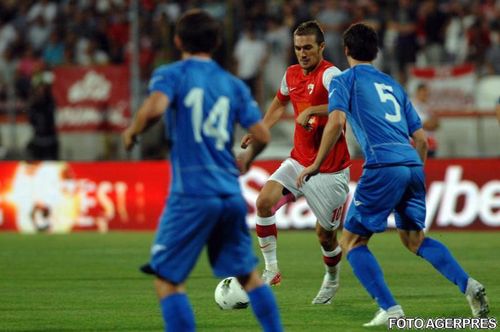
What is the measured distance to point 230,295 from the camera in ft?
31.6

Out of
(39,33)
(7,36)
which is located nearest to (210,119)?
(39,33)

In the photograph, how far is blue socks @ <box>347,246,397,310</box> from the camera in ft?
26.8

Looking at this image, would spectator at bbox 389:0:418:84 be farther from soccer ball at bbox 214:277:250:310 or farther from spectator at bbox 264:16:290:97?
soccer ball at bbox 214:277:250:310

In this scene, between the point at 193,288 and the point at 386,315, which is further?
the point at 193,288

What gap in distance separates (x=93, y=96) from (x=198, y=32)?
50.6 ft

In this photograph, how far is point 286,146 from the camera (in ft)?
70.2

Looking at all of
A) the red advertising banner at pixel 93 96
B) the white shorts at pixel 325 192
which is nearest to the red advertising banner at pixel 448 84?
the red advertising banner at pixel 93 96

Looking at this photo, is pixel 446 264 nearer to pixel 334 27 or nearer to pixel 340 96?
pixel 340 96

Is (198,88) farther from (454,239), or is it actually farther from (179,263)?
(454,239)

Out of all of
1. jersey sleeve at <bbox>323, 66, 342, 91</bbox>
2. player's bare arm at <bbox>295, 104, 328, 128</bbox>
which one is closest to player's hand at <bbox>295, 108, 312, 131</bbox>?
player's bare arm at <bbox>295, 104, 328, 128</bbox>

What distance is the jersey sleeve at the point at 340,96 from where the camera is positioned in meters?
8.39

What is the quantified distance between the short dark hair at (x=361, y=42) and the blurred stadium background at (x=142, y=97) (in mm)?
7141

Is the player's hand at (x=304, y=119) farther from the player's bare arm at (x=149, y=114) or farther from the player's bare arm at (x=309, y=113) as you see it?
the player's bare arm at (x=149, y=114)

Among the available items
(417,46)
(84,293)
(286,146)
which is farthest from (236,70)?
(84,293)
